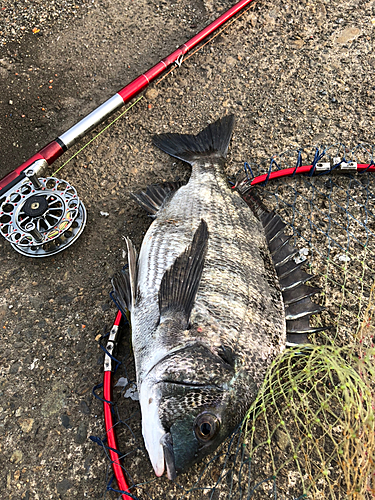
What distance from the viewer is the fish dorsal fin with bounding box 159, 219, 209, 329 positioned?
6.88 feet

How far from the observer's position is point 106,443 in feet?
7.57

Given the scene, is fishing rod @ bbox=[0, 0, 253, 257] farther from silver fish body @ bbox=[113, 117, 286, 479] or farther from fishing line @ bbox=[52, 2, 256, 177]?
silver fish body @ bbox=[113, 117, 286, 479]

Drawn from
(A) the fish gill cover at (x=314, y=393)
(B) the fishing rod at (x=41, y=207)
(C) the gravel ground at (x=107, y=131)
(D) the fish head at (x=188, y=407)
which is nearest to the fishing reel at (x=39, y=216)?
(B) the fishing rod at (x=41, y=207)

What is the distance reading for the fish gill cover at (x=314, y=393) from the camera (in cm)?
192

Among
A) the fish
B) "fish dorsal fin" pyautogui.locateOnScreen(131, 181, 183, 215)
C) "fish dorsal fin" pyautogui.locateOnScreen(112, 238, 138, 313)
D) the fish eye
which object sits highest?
"fish dorsal fin" pyautogui.locateOnScreen(131, 181, 183, 215)

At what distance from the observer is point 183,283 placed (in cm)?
215

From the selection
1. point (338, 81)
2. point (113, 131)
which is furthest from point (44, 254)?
point (338, 81)

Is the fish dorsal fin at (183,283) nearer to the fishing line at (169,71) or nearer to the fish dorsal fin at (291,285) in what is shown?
the fish dorsal fin at (291,285)

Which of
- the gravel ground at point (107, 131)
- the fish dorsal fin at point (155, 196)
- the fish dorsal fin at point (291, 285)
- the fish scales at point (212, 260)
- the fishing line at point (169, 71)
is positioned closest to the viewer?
the fish scales at point (212, 260)

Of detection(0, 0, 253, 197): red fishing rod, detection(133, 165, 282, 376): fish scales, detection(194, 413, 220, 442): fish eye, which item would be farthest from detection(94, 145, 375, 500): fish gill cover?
detection(0, 0, 253, 197): red fishing rod

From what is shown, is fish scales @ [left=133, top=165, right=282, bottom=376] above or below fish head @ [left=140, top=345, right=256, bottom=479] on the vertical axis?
above

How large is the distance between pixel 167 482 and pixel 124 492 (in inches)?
11.8

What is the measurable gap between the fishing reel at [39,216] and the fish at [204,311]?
2.27 ft

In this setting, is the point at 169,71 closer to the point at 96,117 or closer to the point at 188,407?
the point at 96,117
